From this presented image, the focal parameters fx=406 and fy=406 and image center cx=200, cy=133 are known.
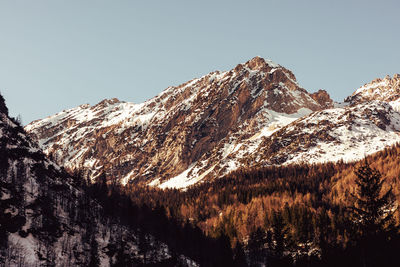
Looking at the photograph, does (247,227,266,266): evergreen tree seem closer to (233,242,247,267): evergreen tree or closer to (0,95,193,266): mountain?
(233,242,247,267): evergreen tree

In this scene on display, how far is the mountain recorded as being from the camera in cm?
9812

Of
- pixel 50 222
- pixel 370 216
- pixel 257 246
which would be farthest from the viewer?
pixel 257 246

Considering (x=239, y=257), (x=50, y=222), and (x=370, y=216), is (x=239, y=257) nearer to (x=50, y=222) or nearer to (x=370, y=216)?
(x=50, y=222)

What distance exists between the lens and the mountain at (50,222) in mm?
98125

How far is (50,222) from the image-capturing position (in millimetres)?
110375

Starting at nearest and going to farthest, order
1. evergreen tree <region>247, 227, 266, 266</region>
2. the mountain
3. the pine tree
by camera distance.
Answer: the pine tree → the mountain → evergreen tree <region>247, 227, 266, 266</region>

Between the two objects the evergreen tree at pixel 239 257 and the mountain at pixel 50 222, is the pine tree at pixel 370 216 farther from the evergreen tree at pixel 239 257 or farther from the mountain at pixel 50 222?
the evergreen tree at pixel 239 257

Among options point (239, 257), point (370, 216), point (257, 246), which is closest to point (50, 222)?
point (239, 257)

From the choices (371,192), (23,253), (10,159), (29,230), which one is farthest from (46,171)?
(371,192)

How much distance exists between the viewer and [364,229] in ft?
144

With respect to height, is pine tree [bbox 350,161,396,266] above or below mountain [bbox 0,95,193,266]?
below

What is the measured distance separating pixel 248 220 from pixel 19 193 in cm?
9660

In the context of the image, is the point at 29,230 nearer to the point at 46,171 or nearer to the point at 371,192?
the point at 46,171

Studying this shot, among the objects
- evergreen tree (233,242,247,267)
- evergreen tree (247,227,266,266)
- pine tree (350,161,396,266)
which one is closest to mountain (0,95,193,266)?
evergreen tree (233,242,247,267)
